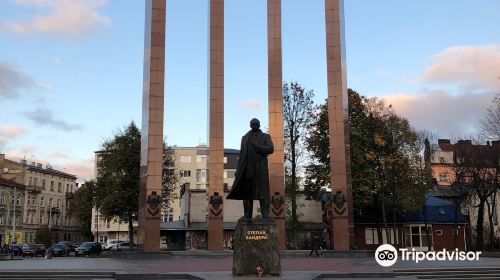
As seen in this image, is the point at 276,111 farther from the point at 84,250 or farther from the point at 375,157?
the point at 84,250

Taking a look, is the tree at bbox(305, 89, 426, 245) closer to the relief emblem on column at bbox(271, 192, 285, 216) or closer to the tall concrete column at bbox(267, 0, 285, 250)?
the tall concrete column at bbox(267, 0, 285, 250)

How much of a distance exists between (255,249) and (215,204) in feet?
66.7

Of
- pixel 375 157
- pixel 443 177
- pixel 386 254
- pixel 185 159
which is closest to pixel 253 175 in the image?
pixel 386 254

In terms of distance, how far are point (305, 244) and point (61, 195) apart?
65.0 m

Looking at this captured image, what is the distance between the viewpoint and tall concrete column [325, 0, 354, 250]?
3531cm

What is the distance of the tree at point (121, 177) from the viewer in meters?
47.0

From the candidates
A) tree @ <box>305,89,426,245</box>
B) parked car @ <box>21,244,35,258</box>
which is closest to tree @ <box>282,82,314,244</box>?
tree @ <box>305,89,426,245</box>

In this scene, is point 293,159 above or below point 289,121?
below

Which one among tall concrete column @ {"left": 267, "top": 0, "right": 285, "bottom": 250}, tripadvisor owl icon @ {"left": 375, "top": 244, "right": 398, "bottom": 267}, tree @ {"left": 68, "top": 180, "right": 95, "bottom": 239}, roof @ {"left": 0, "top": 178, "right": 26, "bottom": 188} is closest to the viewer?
tripadvisor owl icon @ {"left": 375, "top": 244, "right": 398, "bottom": 267}

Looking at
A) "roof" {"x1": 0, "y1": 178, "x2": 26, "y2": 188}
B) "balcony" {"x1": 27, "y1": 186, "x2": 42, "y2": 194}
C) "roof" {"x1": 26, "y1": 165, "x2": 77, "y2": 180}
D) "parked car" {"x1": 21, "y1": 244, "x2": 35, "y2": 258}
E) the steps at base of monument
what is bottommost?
"parked car" {"x1": 21, "y1": 244, "x2": 35, "y2": 258}

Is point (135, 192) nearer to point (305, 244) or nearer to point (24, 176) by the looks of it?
point (305, 244)

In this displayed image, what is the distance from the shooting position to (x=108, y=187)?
156 ft

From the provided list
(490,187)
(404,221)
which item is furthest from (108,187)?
(490,187)

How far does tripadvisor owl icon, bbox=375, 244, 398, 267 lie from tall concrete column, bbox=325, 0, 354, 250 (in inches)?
323
